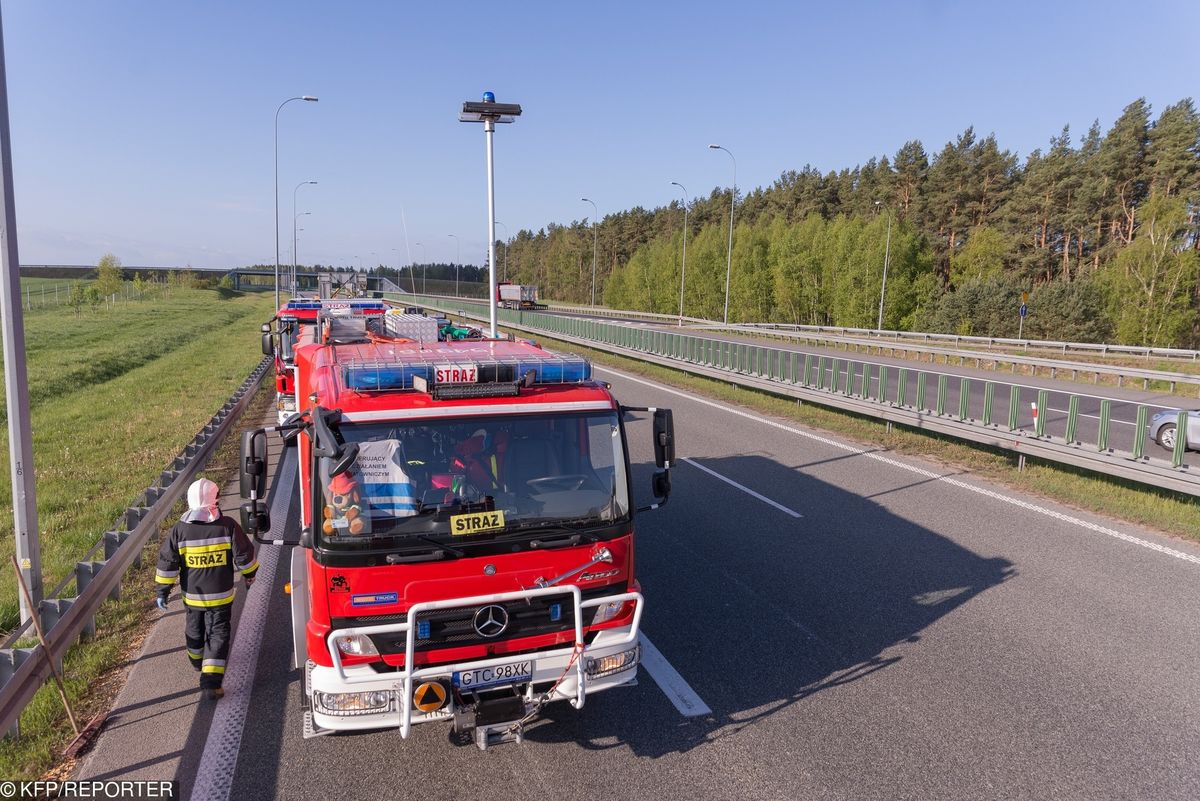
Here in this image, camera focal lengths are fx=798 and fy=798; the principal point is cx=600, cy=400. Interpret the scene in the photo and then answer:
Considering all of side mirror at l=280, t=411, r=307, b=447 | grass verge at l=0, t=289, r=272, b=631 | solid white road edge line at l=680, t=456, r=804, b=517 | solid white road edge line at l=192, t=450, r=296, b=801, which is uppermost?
side mirror at l=280, t=411, r=307, b=447

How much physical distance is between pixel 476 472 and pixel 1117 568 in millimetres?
7212

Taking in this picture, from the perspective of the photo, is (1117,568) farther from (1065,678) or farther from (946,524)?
(1065,678)

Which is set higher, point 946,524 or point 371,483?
point 371,483

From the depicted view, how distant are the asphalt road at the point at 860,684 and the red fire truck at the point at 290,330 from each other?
19.0 feet

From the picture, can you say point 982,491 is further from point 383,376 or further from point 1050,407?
point 383,376

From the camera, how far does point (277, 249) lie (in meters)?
37.7

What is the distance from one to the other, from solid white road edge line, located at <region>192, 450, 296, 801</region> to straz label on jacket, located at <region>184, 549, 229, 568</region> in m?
0.92

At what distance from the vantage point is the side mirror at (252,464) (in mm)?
4656

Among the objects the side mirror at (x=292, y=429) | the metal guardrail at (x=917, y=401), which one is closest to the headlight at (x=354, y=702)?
the side mirror at (x=292, y=429)

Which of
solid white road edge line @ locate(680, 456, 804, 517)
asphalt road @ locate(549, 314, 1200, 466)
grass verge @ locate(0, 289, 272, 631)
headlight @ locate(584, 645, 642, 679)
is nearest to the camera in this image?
headlight @ locate(584, 645, 642, 679)

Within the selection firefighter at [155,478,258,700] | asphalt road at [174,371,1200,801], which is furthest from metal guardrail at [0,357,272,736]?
asphalt road at [174,371,1200,801]

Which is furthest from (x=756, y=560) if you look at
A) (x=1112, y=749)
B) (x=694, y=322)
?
(x=694, y=322)

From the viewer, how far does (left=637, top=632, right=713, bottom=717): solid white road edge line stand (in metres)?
5.39

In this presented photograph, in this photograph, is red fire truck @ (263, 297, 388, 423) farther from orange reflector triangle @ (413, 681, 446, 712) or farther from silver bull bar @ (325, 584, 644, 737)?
orange reflector triangle @ (413, 681, 446, 712)
